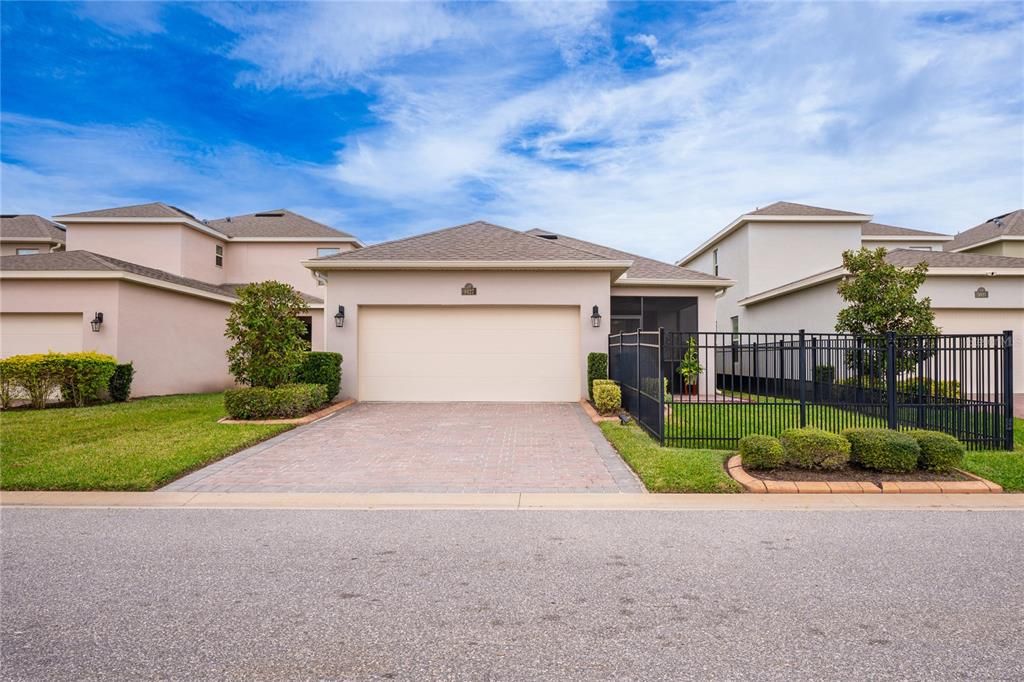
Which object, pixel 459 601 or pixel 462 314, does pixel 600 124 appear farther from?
pixel 459 601

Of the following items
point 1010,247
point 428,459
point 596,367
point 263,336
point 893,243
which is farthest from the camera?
point 893,243

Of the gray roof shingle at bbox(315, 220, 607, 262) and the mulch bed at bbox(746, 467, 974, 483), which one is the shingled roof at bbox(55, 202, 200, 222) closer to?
the gray roof shingle at bbox(315, 220, 607, 262)

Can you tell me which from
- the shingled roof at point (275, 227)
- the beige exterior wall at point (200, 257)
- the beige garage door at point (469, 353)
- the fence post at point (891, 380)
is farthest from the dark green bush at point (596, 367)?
the beige exterior wall at point (200, 257)

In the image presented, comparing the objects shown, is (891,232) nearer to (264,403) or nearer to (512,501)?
(264,403)

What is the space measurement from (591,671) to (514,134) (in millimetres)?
20524

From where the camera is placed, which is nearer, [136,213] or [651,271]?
[651,271]

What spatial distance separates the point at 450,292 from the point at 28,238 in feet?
84.7

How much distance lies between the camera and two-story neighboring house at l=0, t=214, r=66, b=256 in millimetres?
28719

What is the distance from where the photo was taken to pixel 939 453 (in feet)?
23.7

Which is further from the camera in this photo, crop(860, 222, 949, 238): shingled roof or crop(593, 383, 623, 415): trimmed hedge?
crop(860, 222, 949, 238): shingled roof

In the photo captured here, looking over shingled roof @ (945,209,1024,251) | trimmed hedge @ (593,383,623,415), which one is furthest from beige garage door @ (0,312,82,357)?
shingled roof @ (945,209,1024,251)

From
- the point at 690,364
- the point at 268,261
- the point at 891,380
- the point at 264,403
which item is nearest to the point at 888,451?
the point at 891,380

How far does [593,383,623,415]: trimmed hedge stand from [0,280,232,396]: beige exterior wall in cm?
1276

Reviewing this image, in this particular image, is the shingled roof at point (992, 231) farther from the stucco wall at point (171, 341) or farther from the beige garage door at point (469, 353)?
the stucco wall at point (171, 341)
